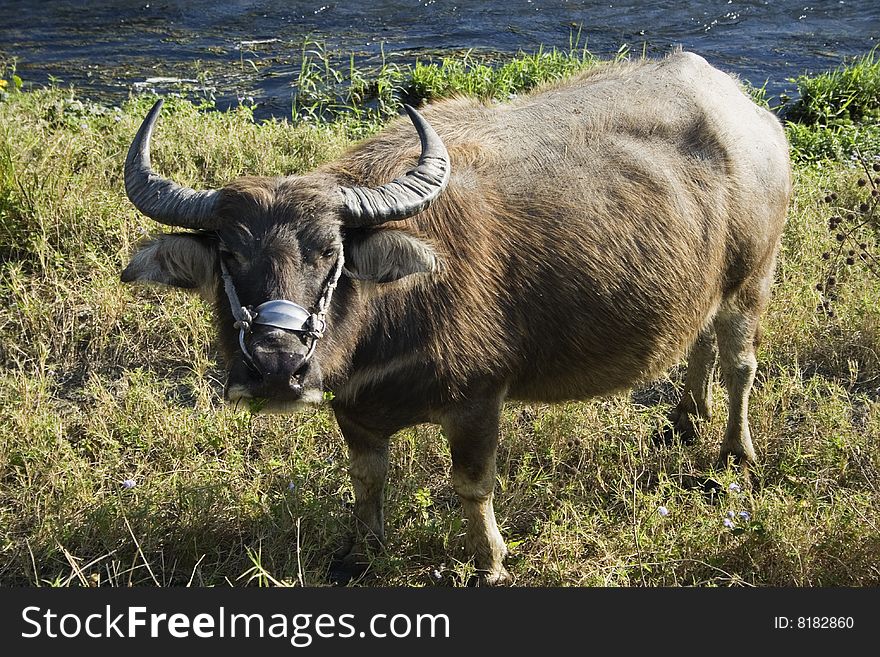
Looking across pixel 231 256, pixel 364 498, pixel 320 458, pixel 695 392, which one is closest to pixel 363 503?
pixel 364 498

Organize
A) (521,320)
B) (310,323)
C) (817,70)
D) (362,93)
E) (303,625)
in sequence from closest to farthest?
(310,323) < (303,625) < (521,320) < (362,93) < (817,70)

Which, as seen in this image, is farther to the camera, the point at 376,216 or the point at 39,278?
the point at 39,278

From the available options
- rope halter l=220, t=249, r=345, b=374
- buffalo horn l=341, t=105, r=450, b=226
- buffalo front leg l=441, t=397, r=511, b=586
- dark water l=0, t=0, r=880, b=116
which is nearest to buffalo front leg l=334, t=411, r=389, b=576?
buffalo front leg l=441, t=397, r=511, b=586

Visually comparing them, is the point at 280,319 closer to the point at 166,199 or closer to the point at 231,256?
the point at 231,256

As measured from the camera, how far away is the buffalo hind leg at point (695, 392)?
16.0 ft

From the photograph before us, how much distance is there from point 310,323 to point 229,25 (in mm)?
9085

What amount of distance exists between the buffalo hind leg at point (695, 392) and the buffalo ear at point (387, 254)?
6.75 ft

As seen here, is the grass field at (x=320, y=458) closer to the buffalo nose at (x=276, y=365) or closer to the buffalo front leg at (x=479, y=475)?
the buffalo front leg at (x=479, y=475)

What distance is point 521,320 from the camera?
3777 millimetres

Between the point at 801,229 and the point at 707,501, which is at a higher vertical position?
the point at 801,229

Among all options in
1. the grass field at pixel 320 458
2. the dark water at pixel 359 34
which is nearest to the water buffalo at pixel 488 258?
the grass field at pixel 320 458

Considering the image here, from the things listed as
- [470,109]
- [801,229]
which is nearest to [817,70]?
[801,229]

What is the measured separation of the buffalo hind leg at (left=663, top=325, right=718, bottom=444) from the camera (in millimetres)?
4871

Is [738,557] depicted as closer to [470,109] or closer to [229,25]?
[470,109]
